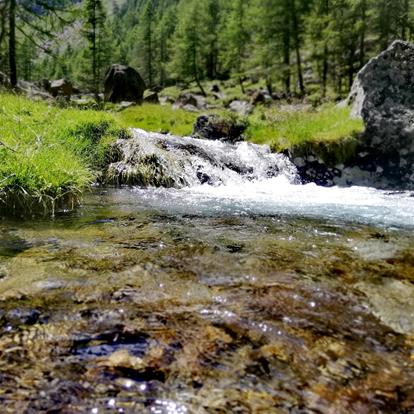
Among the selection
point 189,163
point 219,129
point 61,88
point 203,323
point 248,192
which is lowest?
point 203,323

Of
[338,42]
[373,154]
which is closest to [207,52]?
[338,42]

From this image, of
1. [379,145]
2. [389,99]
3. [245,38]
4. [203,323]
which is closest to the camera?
[203,323]

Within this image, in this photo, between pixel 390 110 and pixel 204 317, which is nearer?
pixel 204 317

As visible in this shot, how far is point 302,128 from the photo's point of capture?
44.1 feet

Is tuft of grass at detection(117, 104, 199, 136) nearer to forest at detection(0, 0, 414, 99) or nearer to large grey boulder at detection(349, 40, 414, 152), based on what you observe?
forest at detection(0, 0, 414, 99)

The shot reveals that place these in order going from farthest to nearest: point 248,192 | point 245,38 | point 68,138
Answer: point 245,38, point 248,192, point 68,138

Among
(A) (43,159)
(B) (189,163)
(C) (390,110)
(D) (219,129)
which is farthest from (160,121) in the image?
(A) (43,159)

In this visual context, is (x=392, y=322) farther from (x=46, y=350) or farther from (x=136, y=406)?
(x=46, y=350)

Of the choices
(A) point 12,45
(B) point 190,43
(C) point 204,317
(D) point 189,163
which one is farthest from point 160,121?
(B) point 190,43

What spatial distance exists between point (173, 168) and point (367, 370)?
29.0ft

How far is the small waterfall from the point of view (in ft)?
34.4

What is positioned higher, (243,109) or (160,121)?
(243,109)

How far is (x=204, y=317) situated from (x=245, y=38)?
57535mm

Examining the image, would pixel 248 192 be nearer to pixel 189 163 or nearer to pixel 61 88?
pixel 189 163
